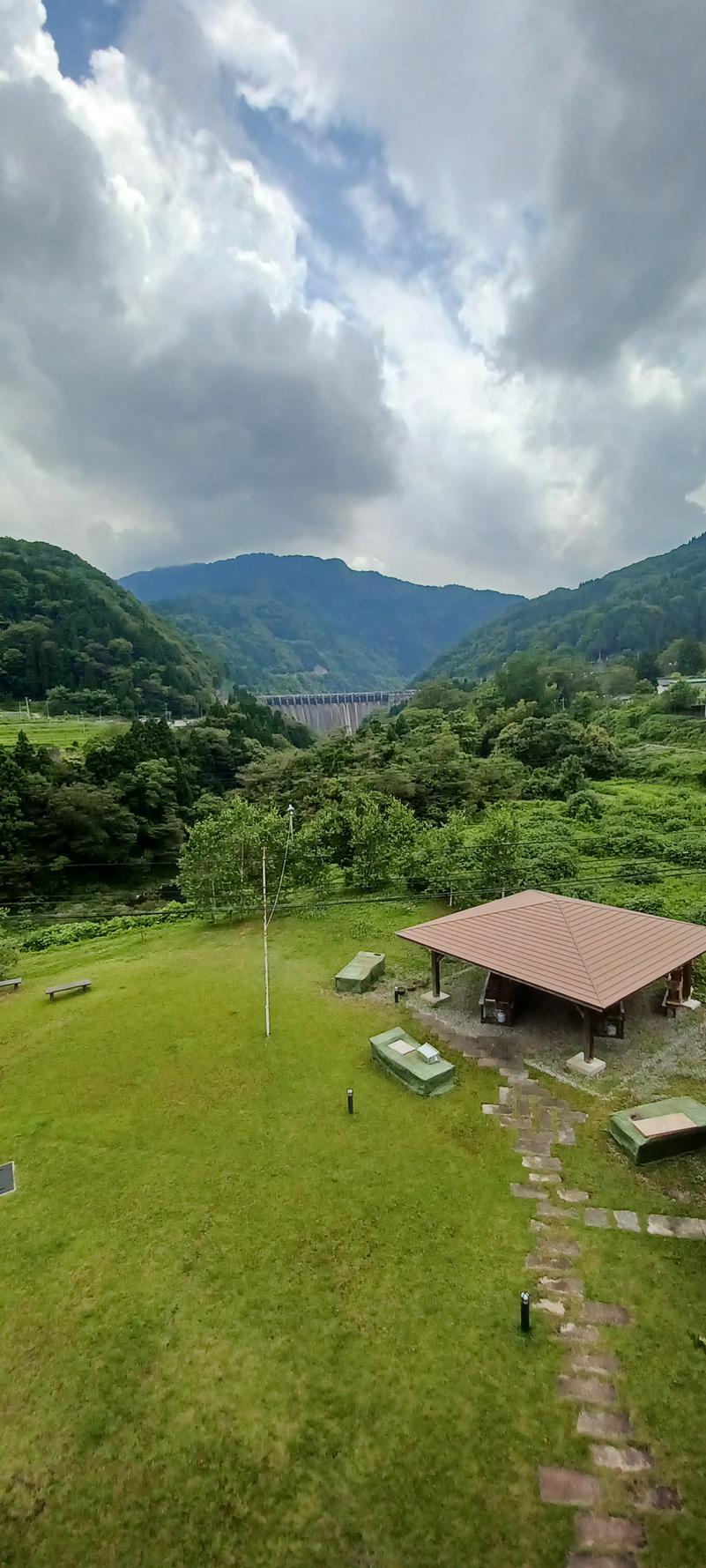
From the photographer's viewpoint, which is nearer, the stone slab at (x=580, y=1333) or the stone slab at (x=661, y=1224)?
the stone slab at (x=580, y=1333)

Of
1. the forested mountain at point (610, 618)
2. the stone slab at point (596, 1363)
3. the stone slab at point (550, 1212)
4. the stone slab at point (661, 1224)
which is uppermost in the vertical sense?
the forested mountain at point (610, 618)

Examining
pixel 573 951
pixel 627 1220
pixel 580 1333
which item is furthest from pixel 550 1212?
pixel 573 951

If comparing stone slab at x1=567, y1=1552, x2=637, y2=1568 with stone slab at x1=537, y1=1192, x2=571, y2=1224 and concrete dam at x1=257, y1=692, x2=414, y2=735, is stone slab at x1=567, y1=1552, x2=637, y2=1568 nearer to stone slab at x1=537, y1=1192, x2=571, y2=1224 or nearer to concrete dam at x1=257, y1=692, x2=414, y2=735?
stone slab at x1=537, y1=1192, x2=571, y2=1224

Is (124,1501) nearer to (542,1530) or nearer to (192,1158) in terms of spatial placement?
(542,1530)

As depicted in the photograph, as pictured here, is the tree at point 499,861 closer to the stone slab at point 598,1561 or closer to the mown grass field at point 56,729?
the stone slab at point 598,1561

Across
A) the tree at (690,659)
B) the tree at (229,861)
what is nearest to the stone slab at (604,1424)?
the tree at (229,861)

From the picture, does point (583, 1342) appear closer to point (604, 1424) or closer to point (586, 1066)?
point (604, 1424)

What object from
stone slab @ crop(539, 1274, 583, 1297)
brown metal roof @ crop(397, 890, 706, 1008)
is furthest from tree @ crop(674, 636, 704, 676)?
stone slab @ crop(539, 1274, 583, 1297)
